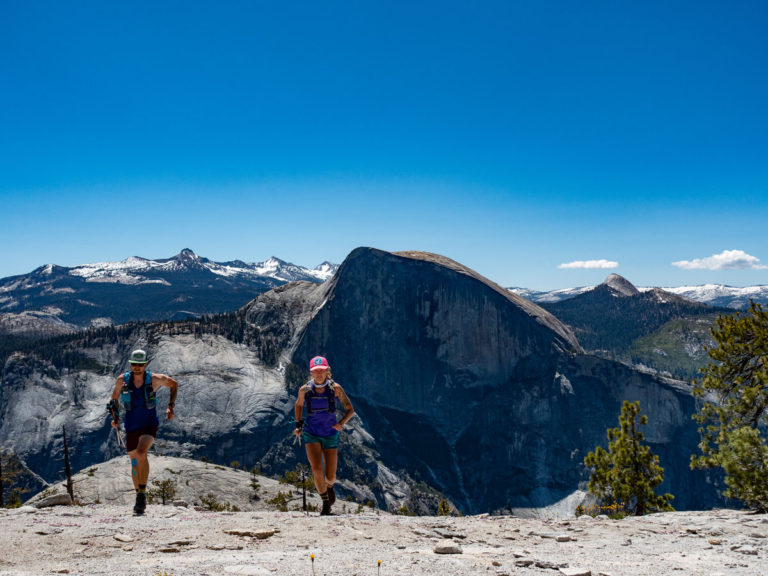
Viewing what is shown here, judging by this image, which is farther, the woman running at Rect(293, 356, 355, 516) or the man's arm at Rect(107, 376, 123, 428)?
the woman running at Rect(293, 356, 355, 516)

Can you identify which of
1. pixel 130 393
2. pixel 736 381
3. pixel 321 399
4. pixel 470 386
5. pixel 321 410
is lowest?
pixel 470 386

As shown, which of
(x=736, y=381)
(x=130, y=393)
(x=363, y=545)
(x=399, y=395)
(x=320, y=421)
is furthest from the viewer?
(x=399, y=395)

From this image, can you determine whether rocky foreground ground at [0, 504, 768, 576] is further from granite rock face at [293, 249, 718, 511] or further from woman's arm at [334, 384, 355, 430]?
granite rock face at [293, 249, 718, 511]

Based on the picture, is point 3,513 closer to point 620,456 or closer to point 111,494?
point 620,456

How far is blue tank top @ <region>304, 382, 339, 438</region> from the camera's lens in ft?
45.2

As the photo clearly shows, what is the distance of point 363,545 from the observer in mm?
10688

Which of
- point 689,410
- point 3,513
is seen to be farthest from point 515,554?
point 689,410

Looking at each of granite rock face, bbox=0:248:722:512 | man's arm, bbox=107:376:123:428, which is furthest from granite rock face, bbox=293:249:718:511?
man's arm, bbox=107:376:123:428

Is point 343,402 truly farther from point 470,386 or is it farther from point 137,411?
point 470,386

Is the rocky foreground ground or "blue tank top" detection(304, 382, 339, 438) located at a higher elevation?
"blue tank top" detection(304, 382, 339, 438)

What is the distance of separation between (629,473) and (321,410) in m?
18.9

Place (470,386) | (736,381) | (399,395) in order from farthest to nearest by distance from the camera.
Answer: (470,386) → (399,395) → (736,381)

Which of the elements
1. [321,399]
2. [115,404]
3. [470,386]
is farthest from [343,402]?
[470,386]

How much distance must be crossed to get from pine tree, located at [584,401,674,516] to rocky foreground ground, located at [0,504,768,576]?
996 cm
